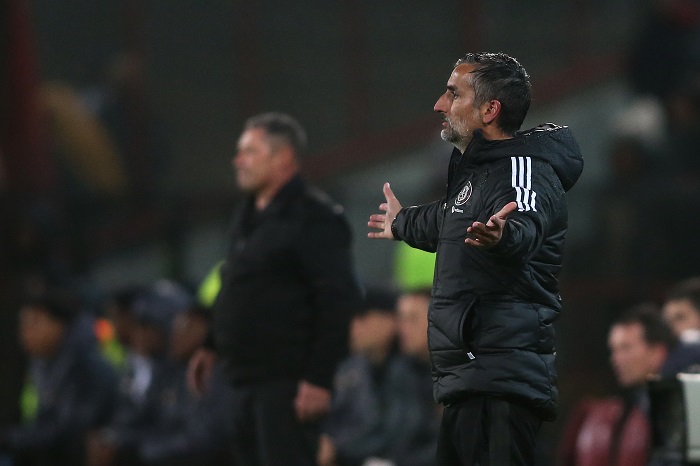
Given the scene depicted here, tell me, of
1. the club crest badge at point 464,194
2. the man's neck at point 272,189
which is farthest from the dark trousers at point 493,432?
the man's neck at point 272,189

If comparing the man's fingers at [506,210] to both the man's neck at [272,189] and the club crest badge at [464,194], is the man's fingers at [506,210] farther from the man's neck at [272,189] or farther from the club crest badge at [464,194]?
the man's neck at [272,189]

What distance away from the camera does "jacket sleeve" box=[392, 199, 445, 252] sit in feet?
13.4

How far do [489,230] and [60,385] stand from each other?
5448 mm

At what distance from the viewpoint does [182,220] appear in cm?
1013

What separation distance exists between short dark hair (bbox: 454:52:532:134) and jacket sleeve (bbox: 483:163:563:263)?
20 centimetres

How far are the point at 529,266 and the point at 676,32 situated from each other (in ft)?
22.4

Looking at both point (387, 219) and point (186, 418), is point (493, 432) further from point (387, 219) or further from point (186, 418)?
point (186, 418)

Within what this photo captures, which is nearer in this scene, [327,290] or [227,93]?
[327,290]

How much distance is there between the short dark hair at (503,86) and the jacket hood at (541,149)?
59 mm

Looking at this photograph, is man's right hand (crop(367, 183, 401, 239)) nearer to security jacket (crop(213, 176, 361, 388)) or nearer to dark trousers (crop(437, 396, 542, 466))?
dark trousers (crop(437, 396, 542, 466))

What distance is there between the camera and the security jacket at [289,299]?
18.9 feet

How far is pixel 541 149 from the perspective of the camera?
12.8 ft

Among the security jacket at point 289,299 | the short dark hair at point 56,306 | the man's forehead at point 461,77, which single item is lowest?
the short dark hair at point 56,306

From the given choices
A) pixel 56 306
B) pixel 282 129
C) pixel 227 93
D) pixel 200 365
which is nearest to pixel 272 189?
pixel 282 129
